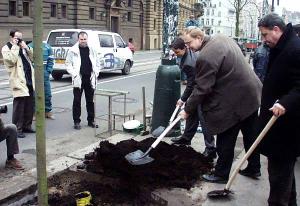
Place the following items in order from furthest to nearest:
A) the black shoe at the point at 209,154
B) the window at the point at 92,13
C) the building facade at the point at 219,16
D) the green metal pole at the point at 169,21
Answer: the building facade at the point at 219,16
the window at the point at 92,13
the green metal pole at the point at 169,21
the black shoe at the point at 209,154

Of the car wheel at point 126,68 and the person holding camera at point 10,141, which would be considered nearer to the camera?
the person holding camera at point 10,141

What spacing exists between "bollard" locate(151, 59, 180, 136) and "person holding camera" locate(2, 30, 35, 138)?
2.28 m

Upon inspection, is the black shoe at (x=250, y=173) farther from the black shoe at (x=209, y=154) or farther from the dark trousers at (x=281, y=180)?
the dark trousers at (x=281, y=180)

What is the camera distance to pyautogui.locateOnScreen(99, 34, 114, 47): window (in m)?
16.4

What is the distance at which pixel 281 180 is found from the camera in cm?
381

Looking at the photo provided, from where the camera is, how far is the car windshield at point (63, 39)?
1528 cm

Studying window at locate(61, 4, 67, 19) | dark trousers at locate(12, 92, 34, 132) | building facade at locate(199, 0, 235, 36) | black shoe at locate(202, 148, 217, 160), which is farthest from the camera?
building facade at locate(199, 0, 235, 36)

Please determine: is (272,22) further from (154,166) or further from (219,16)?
(219,16)

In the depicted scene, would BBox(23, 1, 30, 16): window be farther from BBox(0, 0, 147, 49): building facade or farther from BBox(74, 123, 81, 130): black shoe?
BBox(74, 123, 81, 130): black shoe

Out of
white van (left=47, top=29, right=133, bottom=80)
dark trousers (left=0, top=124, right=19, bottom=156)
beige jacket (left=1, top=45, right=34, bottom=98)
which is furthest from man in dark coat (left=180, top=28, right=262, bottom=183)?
white van (left=47, top=29, right=133, bottom=80)

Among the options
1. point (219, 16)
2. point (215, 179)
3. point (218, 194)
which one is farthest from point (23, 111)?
point (219, 16)

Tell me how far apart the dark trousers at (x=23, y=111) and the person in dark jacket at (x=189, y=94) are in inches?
105

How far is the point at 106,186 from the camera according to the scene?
4.61 meters

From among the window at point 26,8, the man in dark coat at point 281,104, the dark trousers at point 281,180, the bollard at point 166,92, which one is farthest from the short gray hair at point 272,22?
the window at point 26,8
